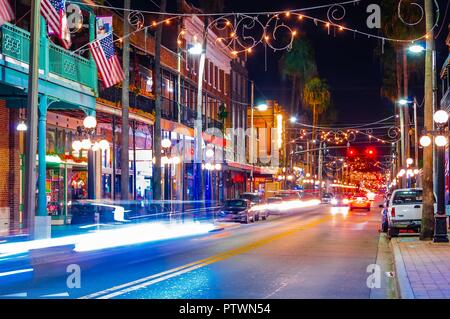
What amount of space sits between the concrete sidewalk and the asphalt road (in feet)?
1.31

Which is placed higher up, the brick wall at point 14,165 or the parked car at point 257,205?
the brick wall at point 14,165

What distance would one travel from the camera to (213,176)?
2334 inches

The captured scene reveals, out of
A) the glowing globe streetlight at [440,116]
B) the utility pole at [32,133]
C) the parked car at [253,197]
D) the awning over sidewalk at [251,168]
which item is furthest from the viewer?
the awning over sidewalk at [251,168]

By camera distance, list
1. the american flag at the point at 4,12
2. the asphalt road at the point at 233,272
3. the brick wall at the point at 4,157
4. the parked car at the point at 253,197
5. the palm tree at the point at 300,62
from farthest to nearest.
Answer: the palm tree at the point at 300,62 → the parked car at the point at 253,197 → the brick wall at the point at 4,157 → the american flag at the point at 4,12 → the asphalt road at the point at 233,272

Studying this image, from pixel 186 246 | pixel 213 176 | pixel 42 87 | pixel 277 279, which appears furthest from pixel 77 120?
pixel 213 176

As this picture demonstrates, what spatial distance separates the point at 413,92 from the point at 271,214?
79.1 feet

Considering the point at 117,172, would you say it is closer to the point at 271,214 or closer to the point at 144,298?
the point at 271,214

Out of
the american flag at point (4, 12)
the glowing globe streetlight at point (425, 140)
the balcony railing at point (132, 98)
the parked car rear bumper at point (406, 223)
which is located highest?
the american flag at point (4, 12)

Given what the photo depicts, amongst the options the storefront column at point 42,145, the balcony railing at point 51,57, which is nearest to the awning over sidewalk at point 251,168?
the balcony railing at point 51,57

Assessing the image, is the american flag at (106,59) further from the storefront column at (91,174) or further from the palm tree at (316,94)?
the palm tree at (316,94)

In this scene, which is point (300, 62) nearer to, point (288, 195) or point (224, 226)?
point (288, 195)

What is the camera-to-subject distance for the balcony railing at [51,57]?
70.7ft

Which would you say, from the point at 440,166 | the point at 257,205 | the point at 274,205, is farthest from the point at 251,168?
the point at 440,166

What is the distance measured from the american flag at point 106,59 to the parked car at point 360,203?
36.6m
